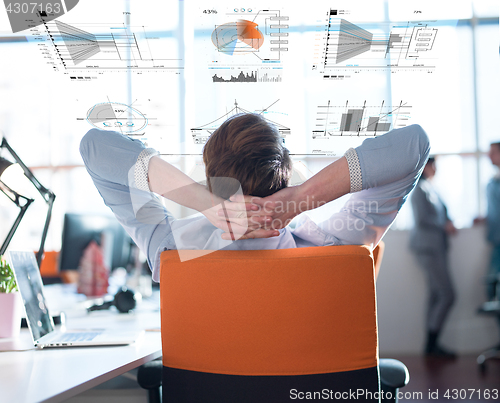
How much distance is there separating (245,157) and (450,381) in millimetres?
2722

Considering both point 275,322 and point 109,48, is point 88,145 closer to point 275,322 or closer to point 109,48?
point 109,48

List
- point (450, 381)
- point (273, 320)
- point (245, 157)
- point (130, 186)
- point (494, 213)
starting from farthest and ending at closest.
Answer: point (494, 213), point (450, 381), point (130, 186), point (245, 157), point (273, 320)

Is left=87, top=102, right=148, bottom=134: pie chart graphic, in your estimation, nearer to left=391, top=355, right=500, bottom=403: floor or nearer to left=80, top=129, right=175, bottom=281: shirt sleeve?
left=80, top=129, right=175, bottom=281: shirt sleeve

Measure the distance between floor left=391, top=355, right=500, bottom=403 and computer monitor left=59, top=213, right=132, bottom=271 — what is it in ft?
6.56

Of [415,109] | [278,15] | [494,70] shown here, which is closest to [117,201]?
[278,15]

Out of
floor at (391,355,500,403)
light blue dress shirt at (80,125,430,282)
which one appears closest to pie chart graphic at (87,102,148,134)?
light blue dress shirt at (80,125,430,282)

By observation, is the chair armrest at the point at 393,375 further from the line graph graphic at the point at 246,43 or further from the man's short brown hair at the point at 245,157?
the line graph graphic at the point at 246,43

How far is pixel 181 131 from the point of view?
121cm

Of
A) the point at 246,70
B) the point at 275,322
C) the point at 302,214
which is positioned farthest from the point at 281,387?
the point at 246,70

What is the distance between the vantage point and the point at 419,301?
135 inches

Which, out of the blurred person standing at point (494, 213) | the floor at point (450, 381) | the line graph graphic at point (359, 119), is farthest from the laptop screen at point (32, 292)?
the blurred person standing at point (494, 213)

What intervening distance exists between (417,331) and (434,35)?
2868 mm

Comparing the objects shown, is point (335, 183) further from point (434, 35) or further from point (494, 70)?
point (494, 70)

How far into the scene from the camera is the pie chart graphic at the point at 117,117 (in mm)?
1218
